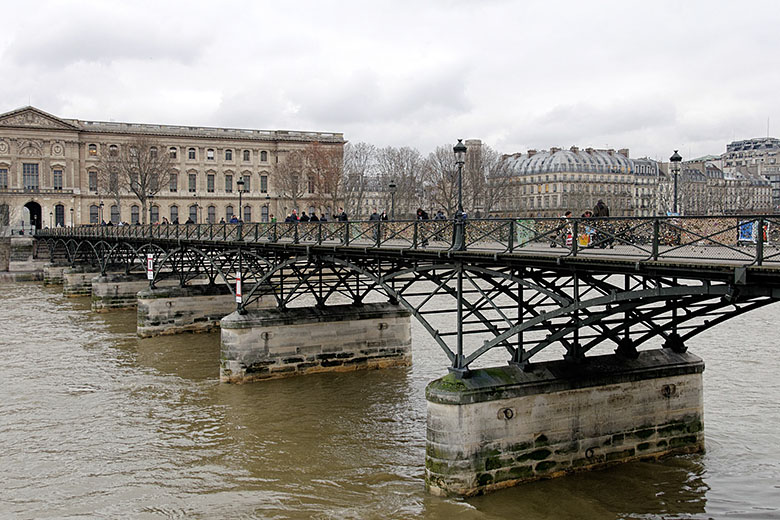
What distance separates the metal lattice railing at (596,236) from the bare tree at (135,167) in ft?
213

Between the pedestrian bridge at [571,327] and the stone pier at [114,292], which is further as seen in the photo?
the stone pier at [114,292]

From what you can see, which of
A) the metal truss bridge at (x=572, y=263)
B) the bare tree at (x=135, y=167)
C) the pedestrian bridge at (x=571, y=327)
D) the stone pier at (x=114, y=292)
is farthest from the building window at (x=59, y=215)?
the pedestrian bridge at (x=571, y=327)

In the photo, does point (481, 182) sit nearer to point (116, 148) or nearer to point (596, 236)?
point (116, 148)

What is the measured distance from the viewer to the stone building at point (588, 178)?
10425 cm

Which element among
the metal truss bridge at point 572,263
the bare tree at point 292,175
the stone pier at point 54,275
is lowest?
the stone pier at point 54,275

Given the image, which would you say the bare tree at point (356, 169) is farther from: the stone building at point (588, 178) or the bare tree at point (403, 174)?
the stone building at point (588, 178)

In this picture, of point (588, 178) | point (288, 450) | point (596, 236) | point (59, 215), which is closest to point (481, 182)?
point (588, 178)

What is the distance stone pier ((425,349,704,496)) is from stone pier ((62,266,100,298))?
1565 inches

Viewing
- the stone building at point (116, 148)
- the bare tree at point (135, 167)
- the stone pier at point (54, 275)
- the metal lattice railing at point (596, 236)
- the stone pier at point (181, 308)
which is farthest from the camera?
the stone building at point (116, 148)

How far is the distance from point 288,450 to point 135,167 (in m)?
75.2

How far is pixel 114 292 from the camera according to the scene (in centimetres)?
4081

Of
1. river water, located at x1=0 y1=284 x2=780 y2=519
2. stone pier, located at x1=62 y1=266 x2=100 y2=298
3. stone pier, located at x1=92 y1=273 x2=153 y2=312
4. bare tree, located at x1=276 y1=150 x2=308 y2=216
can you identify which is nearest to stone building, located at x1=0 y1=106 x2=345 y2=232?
bare tree, located at x1=276 y1=150 x2=308 y2=216

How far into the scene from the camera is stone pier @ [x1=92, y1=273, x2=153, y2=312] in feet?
133

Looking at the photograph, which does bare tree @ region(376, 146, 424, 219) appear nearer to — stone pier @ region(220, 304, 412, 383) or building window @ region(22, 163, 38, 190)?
building window @ region(22, 163, 38, 190)
